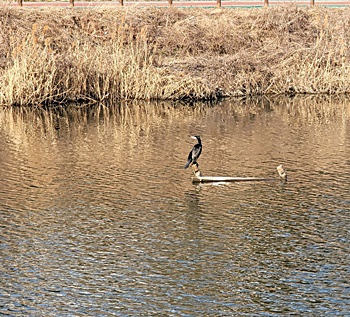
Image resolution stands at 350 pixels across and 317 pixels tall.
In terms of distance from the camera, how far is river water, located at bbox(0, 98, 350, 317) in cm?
1056

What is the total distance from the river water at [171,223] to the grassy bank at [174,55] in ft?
15.6

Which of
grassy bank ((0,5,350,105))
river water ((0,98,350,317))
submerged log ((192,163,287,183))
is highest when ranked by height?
grassy bank ((0,5,350,105))

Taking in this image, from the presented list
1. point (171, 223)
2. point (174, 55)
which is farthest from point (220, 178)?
point (174, 55)

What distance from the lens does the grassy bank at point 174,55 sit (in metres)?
28.1

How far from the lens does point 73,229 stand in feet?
44.1

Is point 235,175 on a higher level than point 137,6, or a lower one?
lower

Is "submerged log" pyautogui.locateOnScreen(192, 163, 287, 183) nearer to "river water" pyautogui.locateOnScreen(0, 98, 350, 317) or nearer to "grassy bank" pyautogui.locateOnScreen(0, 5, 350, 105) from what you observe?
"river water" pyautogui.locateOnScreen(0, 98, 350, 317)

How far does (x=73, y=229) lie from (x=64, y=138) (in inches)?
351

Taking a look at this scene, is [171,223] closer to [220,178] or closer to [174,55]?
[220,178]

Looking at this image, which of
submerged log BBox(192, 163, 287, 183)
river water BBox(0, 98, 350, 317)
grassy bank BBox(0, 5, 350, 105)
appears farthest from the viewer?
grassy bank BBox(0, 5, 350, 105)

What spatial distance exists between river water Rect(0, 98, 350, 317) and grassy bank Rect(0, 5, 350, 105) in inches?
187

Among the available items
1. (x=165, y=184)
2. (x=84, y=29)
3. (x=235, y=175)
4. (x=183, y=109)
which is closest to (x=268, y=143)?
(x=235, y=175)

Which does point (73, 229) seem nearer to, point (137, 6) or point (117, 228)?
point (117, 228)

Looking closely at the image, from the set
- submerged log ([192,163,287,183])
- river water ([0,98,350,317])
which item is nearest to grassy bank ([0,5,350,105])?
river water ([0,98,350,317])
